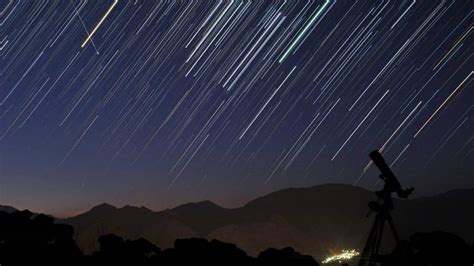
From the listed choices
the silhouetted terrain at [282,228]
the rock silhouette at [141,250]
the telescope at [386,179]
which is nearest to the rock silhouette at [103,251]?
the rock silhouette at [141,250]

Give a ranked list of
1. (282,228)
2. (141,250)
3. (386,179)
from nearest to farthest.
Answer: (386,179) → (141,250) → (282,228)

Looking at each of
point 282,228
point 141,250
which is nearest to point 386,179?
point 141,250

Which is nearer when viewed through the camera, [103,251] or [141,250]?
[103,251]

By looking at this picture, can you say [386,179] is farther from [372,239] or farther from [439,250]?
[439,250]

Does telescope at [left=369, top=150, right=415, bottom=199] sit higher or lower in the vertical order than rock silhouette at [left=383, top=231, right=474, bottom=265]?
higher

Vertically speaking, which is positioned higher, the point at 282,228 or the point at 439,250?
the point at 439,250

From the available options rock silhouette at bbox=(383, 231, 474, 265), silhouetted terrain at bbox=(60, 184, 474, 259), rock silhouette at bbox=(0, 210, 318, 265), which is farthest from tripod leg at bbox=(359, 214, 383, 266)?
silhouetted terrain at bbox=(60, 184, 474, 259)

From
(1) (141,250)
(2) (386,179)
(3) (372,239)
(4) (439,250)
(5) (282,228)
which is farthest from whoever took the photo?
(5) (282,228)

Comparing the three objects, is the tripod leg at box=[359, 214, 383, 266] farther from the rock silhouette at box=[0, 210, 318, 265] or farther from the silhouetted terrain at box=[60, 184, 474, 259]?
the silhouetted terrain at box=[60, 184, 474, 259]

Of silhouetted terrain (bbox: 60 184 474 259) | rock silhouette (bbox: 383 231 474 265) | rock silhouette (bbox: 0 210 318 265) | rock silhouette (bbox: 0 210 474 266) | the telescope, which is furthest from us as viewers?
silhouetted terrain (bbox: 60 184 474 259)

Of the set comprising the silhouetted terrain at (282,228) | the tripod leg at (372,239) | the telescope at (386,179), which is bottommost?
the silhouetted terrain at (282,228)

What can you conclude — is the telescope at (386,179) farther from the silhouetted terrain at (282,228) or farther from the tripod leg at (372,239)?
the silhouetted terrain at (282,228)
